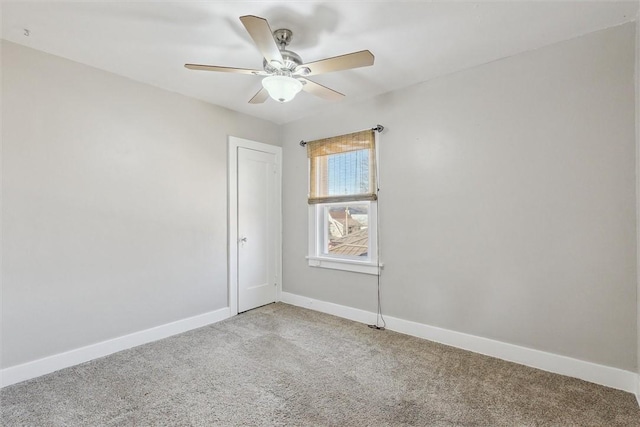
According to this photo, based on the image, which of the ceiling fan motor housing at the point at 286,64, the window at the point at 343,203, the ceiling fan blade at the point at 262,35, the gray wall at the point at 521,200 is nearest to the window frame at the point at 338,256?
the window at the point at 343,203

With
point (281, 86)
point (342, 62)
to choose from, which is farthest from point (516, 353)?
point (281, 86)

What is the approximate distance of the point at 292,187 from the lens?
414 cm

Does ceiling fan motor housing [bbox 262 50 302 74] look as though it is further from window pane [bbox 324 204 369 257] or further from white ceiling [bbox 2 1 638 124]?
window pane [bbox 324 204 369 257]

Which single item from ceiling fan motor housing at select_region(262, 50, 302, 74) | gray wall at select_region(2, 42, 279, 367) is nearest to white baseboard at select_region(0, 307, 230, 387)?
gray wall at select_region(2, 42, 279, 367)

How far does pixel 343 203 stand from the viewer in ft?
12.0

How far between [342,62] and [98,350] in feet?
9.91

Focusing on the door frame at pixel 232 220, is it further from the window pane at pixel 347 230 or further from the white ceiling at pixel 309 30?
the window pane at pixel 347 230

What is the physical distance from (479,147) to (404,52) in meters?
1.03

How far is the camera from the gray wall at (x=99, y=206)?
2.28 m

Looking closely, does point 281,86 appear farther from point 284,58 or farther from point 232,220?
point 232,220

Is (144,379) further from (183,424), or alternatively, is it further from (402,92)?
(402,92)

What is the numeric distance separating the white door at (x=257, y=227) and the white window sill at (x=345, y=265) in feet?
2.02

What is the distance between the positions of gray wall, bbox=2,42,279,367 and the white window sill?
1.14 meters

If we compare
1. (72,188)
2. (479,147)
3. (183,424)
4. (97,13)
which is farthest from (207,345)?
(479,147)
